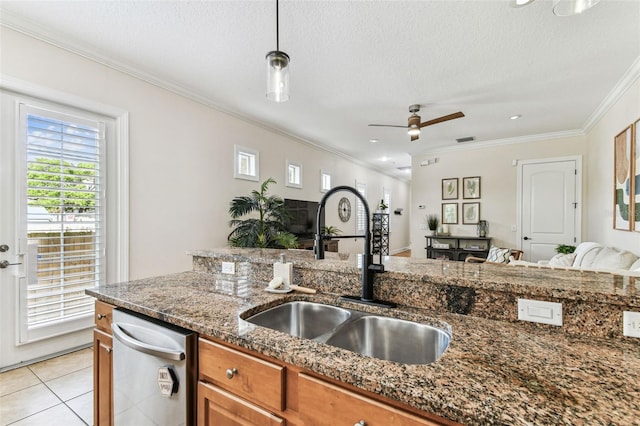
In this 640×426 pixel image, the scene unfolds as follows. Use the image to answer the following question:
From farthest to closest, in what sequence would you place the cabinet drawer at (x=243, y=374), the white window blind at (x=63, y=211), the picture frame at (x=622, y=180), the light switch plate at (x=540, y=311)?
the picture frame at (x=622, y=180) → the white window blind at (x=63, y=211) → the light switch plate at (x=540, y=311) → the cabinet drawer at (x=243, y=374)

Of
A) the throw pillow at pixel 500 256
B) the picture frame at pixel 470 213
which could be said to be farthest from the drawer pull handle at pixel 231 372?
the picture frame at pixel 470 213

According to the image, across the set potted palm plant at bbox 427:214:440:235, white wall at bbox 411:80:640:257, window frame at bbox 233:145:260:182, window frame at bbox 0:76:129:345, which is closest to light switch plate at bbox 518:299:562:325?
white wall at bbox 411:80:640:257

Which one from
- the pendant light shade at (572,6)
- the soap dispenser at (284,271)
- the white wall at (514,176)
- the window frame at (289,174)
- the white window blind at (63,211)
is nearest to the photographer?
the pendant light shade at (572,6)

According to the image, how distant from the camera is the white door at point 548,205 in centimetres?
501

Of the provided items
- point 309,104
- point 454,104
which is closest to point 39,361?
point 309,104

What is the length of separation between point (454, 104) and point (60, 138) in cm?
437

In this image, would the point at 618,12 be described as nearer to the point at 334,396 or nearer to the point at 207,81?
the point at 334,396

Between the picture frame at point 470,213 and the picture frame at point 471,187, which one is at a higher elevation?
the picture frame at point 471,187

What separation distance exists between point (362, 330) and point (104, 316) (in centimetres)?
127

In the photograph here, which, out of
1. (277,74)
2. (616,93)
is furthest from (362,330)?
(616,93)

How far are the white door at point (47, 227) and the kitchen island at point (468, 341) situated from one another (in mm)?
1430

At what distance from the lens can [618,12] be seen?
214cm

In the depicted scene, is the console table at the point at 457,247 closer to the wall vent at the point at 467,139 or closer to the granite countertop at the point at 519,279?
the wall vent at the point at 467,139

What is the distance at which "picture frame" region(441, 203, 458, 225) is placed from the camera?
241 inches
